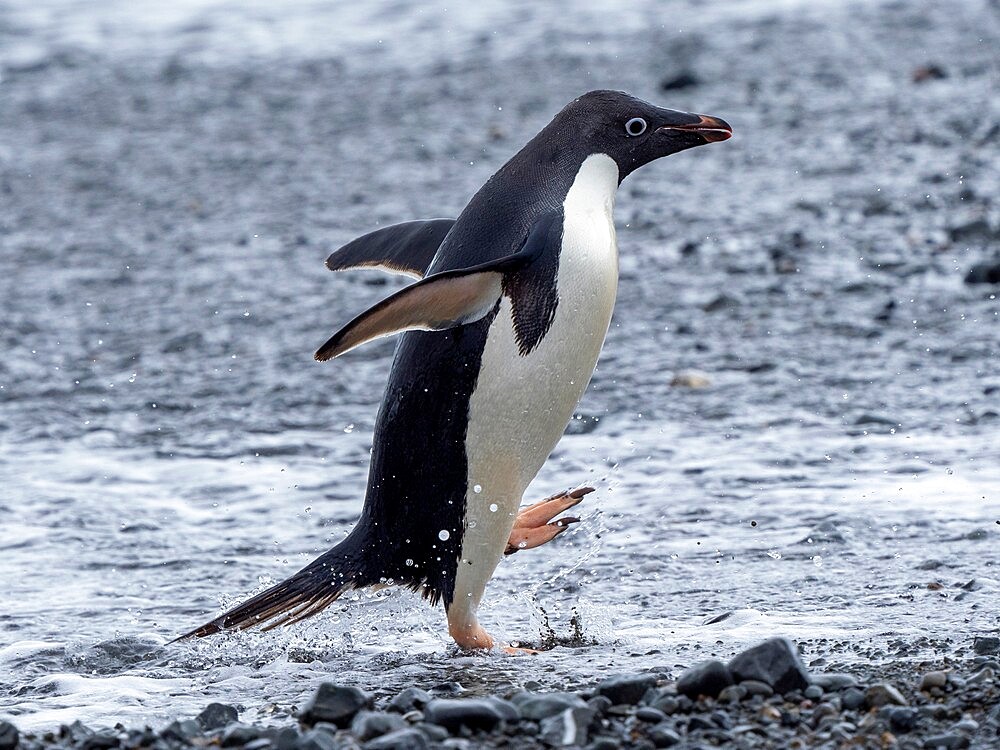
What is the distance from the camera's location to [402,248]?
171 inches

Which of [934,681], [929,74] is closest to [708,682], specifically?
[934,681]

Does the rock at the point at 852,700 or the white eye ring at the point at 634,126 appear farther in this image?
the white eye ring at the point at 634,126

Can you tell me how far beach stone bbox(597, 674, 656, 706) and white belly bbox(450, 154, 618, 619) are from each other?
90cm

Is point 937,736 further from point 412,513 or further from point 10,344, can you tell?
point 10,344

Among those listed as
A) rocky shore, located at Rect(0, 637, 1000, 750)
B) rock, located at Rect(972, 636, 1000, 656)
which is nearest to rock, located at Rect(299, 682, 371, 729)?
rocky shore, located at Rect(0, 637, 1000, 750)

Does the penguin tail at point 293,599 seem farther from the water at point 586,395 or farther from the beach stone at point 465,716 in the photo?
the beach stone at point 465,716

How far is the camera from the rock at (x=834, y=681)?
3.12 metres

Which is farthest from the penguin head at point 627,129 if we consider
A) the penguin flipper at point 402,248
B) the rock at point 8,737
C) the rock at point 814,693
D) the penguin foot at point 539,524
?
the rock at point 8,737

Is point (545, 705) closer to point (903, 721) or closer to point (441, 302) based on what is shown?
point (903, 721)

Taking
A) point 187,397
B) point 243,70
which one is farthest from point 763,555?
point 243,70

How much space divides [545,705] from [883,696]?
62 centimetres

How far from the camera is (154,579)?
4.69m

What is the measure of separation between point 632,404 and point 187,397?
1778 mm

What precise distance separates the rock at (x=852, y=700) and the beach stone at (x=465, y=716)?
632 millimetres
